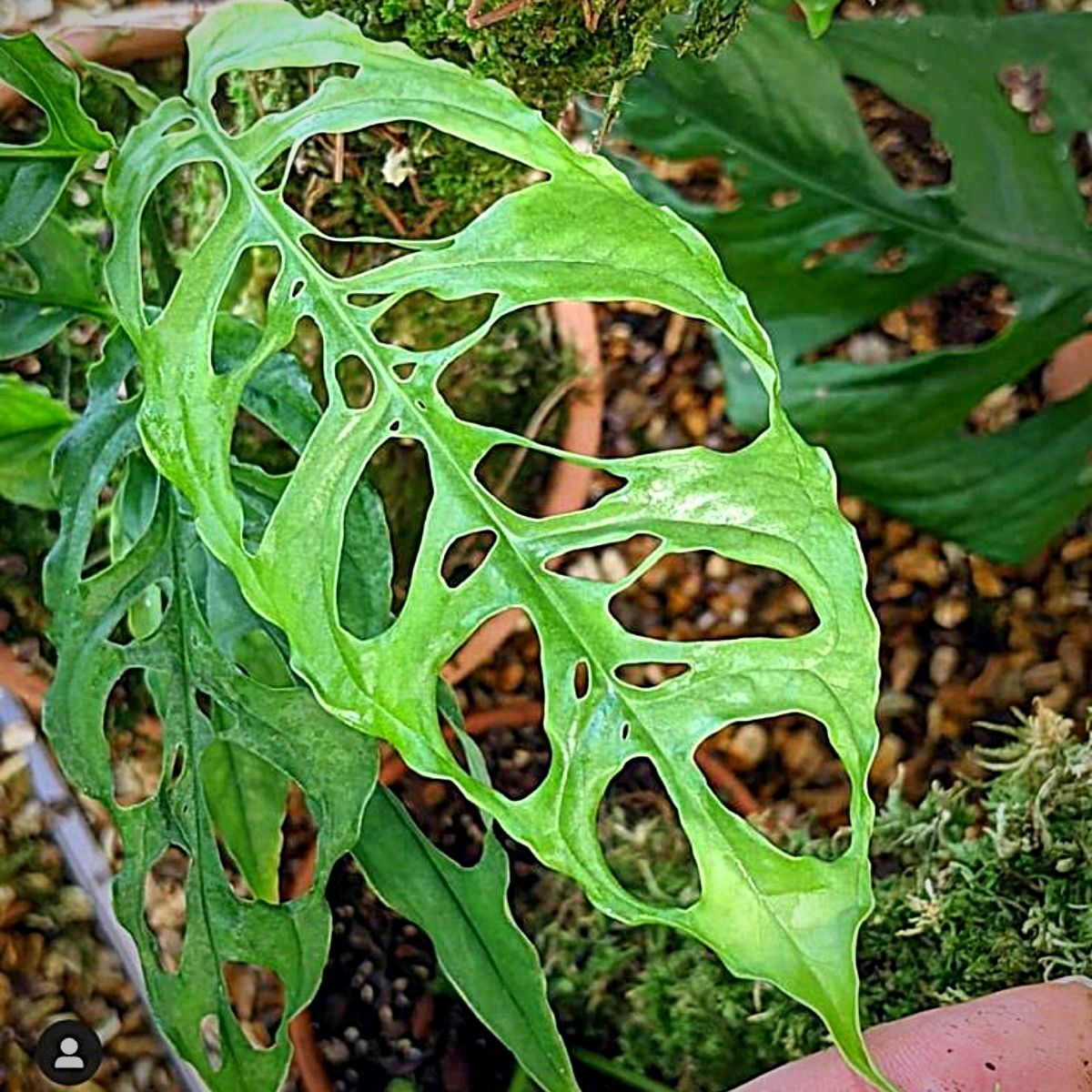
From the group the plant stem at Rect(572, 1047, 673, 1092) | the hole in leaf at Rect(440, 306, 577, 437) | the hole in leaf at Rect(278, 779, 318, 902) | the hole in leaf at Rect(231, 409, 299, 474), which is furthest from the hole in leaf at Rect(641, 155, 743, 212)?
the plant stem at Rect(572, 1047, 673, 1092)

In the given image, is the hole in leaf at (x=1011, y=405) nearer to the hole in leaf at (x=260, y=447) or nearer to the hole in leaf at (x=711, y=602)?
the hole in leaf at (x=711, y=602)

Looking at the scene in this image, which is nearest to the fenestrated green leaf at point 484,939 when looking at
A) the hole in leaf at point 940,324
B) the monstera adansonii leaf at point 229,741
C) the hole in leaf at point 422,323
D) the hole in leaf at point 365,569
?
the monstera adansonii leaf at point 229,741

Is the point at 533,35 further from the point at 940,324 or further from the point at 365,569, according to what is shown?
the point at 940,324

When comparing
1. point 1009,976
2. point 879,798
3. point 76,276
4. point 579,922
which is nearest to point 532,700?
point 579,922

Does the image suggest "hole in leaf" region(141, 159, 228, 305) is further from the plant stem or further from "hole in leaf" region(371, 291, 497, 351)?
the plant stem

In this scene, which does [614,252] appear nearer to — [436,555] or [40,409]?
[436,555]

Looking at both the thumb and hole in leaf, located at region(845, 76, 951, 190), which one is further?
hole in leaf, located at region(845, 76, 951, 190)
